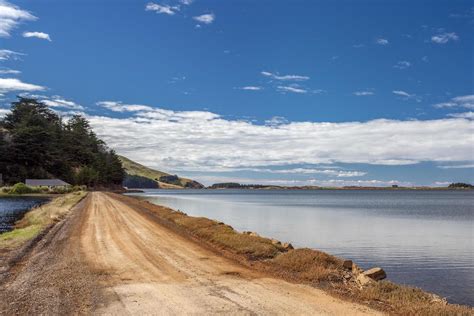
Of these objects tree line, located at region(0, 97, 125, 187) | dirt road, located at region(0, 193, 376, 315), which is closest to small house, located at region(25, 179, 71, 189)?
tree line, located at region(0, 97, 125, 187)

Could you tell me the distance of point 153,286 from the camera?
1351 centimetres

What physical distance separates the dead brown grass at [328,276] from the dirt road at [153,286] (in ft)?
3.28

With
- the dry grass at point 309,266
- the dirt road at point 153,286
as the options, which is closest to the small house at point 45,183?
the dirt road at point 153,286

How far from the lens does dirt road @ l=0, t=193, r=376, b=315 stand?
11148 mm

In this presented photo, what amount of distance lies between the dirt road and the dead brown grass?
998mm

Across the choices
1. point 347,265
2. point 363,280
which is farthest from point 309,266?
point 363,280

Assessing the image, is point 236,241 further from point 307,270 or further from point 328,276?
point 328,276

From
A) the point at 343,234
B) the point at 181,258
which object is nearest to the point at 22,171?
the point at 343,234

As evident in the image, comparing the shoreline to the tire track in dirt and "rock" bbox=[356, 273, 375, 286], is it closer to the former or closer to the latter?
"rock" bbox=[356, 273, 375, 286]

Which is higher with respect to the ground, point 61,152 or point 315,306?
point 61,152

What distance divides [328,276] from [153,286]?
6467mm

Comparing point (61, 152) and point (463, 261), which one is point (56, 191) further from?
point (463, 261)

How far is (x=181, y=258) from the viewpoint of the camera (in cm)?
1902

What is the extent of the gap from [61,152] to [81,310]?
184 meters
